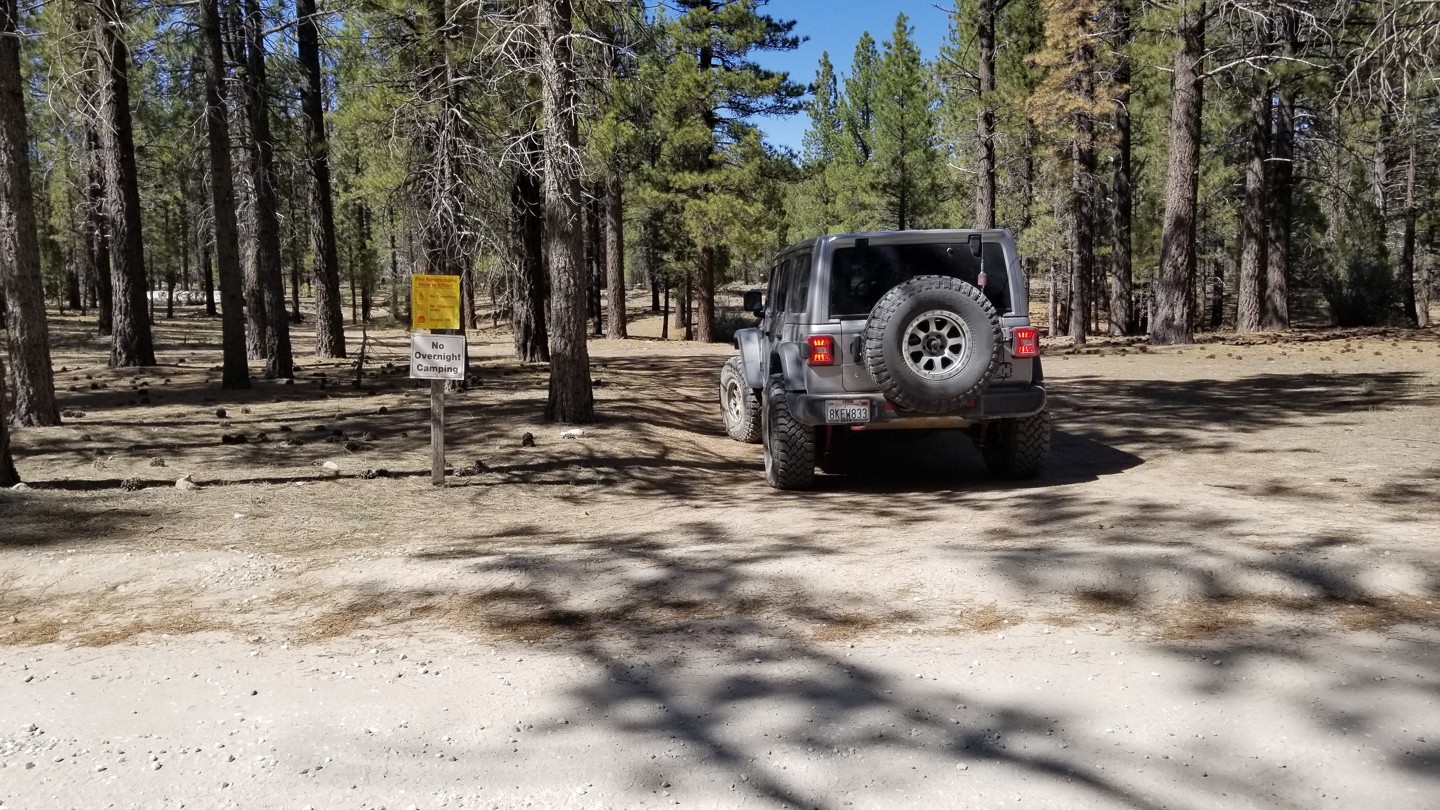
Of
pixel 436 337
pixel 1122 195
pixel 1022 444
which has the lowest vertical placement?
pixel 1022 444

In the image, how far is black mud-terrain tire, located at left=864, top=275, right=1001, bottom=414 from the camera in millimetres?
7629

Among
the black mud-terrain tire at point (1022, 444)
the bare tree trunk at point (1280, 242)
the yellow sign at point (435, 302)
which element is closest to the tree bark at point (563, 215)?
the yellow sign at point (435, 302)

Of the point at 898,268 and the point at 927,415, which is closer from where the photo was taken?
the point at 927,415

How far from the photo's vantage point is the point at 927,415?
7.92 meters

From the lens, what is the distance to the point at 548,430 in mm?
11367

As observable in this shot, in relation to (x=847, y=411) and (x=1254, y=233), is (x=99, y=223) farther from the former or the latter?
(x=1254, y=233)

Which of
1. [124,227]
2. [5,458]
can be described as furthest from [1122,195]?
[5,458]

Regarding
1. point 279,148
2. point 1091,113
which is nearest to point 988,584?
point 279,148

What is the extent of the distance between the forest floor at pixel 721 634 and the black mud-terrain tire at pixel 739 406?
2.03 m

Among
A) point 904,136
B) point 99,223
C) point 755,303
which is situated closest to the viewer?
point 755,303

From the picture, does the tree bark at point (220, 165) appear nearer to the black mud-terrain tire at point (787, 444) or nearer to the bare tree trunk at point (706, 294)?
the black mud-terrain tire at point (787, 444)

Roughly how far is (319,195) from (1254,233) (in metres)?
21.6

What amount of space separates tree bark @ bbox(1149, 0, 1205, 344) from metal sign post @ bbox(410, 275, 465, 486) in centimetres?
1673

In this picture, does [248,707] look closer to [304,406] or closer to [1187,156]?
[304,406]
